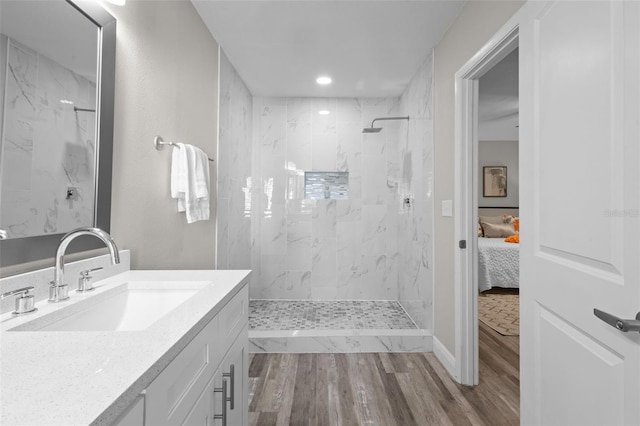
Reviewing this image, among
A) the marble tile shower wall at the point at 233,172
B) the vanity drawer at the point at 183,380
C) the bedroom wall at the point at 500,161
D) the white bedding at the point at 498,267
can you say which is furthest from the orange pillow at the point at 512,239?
the vanity drawer at the point at 183,380

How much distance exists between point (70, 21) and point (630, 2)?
171 cm

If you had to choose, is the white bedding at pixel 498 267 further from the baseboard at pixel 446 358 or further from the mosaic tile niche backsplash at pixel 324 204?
the baseboard at pixel 446 358

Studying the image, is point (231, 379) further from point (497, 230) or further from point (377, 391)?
point (497, 230)

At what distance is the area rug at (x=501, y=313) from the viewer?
308 centimetres

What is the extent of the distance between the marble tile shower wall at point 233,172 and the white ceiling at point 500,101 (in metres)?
2.39

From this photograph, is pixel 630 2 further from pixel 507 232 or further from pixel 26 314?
pixel 507 232

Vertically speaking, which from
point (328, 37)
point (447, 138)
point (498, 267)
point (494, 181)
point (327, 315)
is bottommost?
point (327, 315)

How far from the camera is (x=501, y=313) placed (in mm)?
3520

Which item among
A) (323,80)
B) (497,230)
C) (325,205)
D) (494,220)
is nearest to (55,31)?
(323,80)

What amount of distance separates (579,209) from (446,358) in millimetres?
1718

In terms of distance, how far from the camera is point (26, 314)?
88 centimetres

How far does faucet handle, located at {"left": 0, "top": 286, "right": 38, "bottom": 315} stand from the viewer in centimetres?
88

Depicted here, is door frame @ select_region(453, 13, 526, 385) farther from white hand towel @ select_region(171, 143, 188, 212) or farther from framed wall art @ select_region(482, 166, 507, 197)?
framed wall art @ select_region(482, 166, 507, 197)

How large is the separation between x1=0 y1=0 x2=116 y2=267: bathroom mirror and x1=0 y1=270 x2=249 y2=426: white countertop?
31cm
